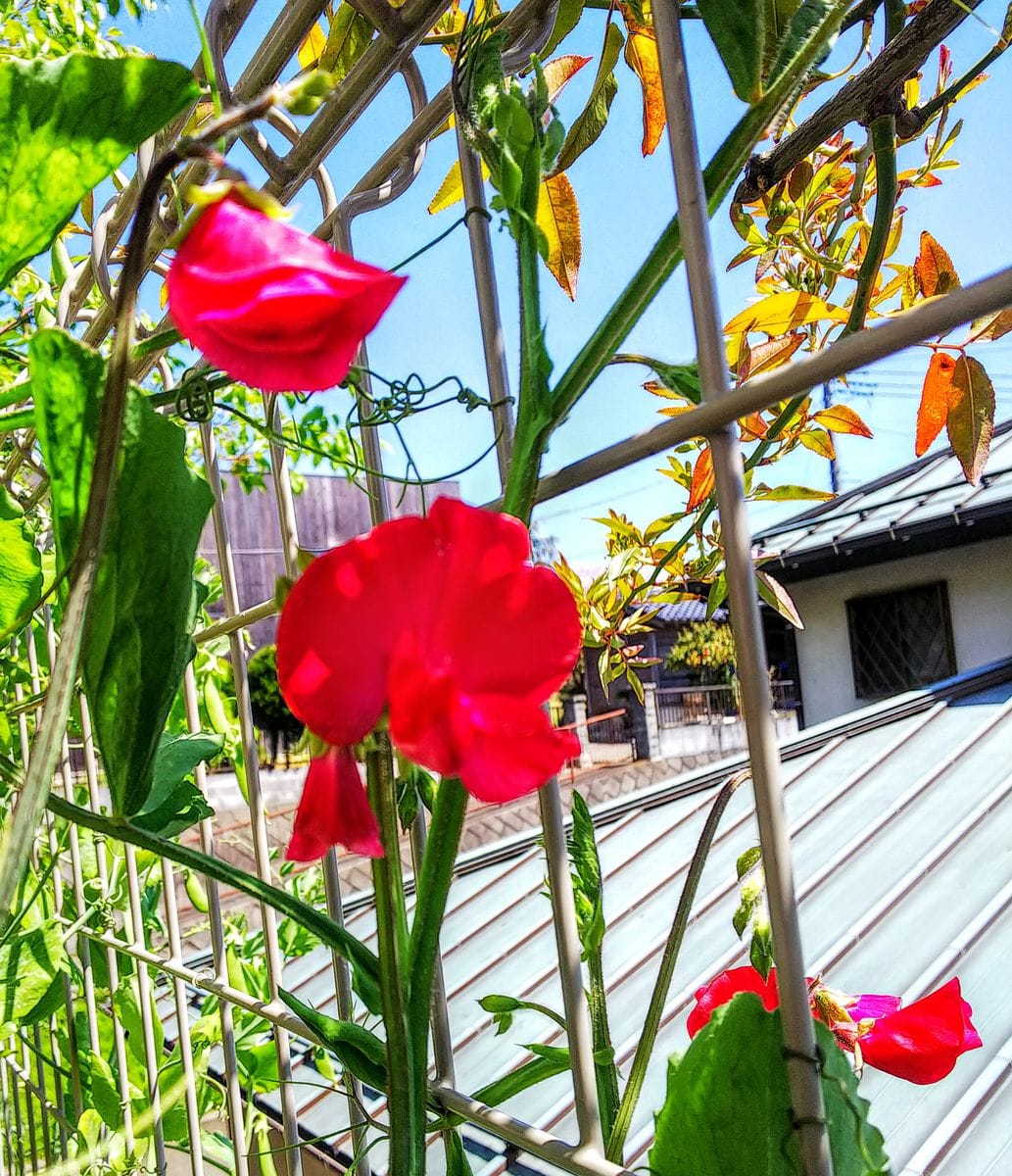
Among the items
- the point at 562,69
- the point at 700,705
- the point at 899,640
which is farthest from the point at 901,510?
the point at 700,705

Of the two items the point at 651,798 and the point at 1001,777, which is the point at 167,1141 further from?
the point at 1001,777

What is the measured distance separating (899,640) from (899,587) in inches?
15.4

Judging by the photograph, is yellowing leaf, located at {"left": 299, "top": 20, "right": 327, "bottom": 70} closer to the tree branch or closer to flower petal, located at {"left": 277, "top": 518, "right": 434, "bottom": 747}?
the tree branch

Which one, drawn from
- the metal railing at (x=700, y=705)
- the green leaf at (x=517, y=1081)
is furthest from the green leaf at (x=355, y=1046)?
the metal railing at (x=700, y=705)

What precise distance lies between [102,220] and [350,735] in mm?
553

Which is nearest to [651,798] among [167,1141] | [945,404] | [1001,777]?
[1001,777]

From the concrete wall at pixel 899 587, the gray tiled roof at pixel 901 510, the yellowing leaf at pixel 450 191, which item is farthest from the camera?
the concrete wall at pixel 899 587

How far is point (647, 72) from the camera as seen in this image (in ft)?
1.56

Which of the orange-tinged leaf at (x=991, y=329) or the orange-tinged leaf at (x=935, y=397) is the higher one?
the orange-tinged leaf at (x=991, y=329)

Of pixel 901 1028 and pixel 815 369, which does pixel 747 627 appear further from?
pixel 901 1028

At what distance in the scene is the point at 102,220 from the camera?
0.64 meters

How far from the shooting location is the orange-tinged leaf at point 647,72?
0.47 m

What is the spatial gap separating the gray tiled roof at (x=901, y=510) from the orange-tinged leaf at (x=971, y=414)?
4069mm

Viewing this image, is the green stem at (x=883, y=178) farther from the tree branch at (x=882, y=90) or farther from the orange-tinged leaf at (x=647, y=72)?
the orange-tinged leaf at (x=647, y=72)
